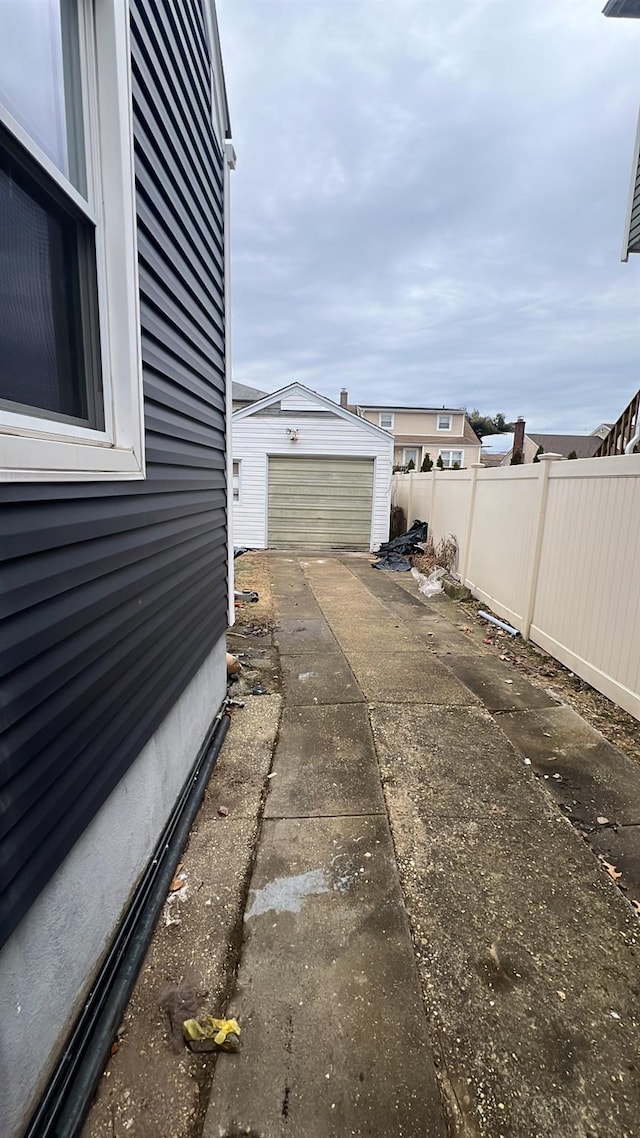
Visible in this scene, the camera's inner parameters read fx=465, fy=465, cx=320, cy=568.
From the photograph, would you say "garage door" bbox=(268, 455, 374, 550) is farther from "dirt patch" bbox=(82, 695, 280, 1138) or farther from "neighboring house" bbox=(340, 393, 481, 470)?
"neighboring house" bbox=(340, 393, 481, 470)

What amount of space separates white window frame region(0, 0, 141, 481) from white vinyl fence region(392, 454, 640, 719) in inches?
142

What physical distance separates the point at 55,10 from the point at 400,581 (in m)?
8.28

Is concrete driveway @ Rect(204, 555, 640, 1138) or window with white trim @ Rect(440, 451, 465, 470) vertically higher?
window with white trim @ Rect(440, 451, 465, 470)

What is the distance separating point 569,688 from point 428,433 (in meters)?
29.0

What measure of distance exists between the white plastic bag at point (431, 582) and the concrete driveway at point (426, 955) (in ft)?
15.8

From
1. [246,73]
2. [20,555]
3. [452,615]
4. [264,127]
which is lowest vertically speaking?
[452,615]

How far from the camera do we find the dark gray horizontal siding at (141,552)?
3.53ft

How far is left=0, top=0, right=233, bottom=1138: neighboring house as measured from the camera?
1.08m

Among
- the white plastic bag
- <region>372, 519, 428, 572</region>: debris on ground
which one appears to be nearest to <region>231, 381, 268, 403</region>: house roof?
<region>372, 519, 428, 572</region>: debris on ground

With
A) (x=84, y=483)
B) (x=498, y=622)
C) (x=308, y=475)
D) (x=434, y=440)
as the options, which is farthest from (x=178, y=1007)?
(x=434, y=440)

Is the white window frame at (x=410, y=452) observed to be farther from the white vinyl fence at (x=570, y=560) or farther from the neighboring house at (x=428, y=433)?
the white vinyl fence at (x=570, y=560)

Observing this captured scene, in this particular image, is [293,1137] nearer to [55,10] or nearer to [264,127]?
[55,10]

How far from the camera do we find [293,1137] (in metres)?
1.18

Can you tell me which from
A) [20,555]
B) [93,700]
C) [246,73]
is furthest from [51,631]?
[246,73]
